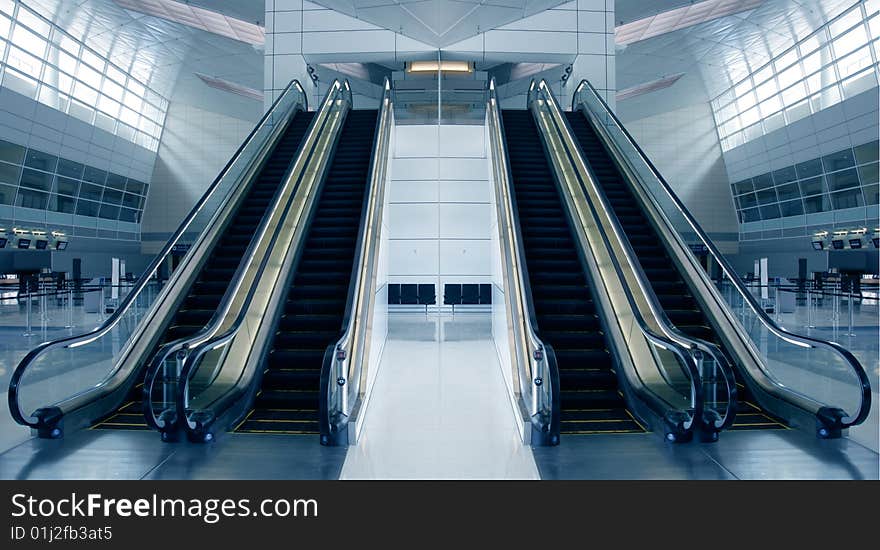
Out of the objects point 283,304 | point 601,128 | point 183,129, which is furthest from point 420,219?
point 183,129

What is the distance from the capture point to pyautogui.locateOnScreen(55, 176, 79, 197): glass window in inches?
1105

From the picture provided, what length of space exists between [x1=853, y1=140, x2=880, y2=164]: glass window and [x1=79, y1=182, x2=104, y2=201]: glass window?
34816mm

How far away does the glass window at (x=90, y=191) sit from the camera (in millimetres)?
30203

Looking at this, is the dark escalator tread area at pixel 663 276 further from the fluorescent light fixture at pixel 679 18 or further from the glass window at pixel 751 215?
the glass window at pixel 751 215

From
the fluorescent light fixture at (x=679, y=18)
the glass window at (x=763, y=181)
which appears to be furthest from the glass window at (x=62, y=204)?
the glass window at (x=763, y=181)

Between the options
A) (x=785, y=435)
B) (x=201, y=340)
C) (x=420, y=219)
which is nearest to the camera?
(x=785, y=435)

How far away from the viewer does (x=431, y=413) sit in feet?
22.9

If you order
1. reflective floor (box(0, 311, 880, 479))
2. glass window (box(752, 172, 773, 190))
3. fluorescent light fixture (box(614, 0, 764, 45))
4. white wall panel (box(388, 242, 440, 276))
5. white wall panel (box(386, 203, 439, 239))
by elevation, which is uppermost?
fluorescent light fixture (box(614, 0, 764, 45))

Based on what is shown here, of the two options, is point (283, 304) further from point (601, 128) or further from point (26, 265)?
point (26, 265)

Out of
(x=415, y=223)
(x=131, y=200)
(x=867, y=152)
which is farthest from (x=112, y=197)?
(x=867, y=152)

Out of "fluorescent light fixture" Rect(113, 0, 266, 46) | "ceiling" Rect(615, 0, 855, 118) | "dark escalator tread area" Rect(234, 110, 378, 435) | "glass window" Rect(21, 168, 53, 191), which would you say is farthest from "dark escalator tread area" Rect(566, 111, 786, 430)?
"glass window" Rect(21, 168, 53, 191)

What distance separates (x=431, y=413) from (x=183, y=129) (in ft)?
112

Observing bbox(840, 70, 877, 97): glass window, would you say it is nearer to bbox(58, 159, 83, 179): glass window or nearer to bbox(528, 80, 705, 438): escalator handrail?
bbox(528, 80, 705, 438): escalator handrail

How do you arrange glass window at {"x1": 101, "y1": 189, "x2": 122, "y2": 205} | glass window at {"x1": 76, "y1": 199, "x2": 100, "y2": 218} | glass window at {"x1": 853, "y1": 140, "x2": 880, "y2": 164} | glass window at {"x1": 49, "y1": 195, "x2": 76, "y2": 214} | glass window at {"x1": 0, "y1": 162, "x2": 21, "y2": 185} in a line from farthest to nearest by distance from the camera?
glass window at {"x1": 101, "y1": 189, "x2": 122, "y2": 205}, glass window at {"x1": 76, "y1": 199, "x2": 100, "y2": 218}, glass window at {"x1": 49, "y1": 195, "x2": 76, "y2": 214}, glass window at {"x1": 0, "y1": 162, "x2": 21, "y2": 185}, glass window at {"x1": 853, "y1": 140, "x2": 880, "y2": 164}
